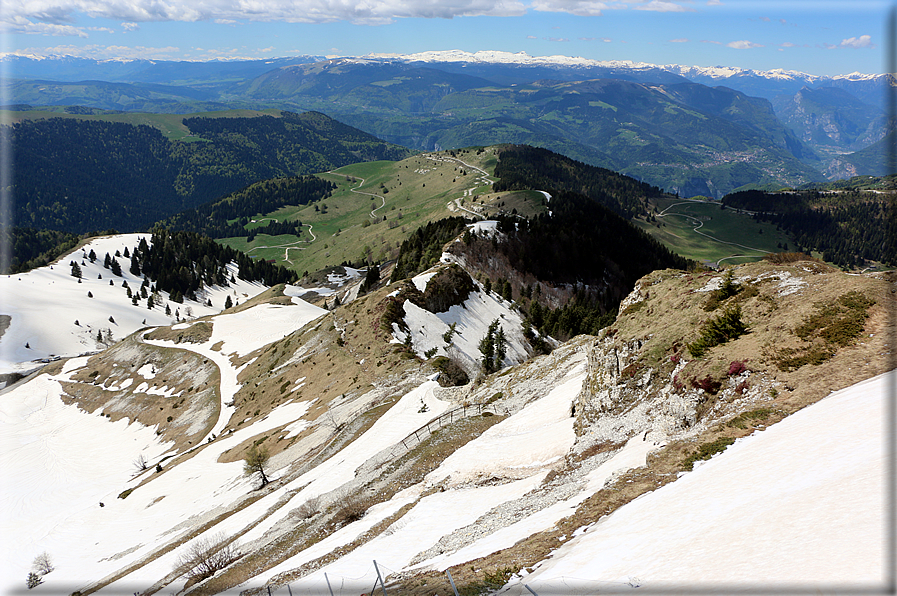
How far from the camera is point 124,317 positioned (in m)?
182

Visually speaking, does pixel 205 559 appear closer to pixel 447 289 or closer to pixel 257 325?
pixel 447 289

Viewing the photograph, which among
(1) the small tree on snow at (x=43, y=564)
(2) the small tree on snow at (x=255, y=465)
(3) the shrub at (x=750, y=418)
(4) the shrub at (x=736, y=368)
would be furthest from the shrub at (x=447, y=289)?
(3) the shrub at (x=750, y=418)

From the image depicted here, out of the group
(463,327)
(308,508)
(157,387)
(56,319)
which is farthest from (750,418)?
(56,319)

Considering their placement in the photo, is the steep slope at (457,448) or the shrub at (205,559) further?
the shrub at (205,559)

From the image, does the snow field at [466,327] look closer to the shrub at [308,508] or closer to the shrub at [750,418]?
the shrub at [308,508]

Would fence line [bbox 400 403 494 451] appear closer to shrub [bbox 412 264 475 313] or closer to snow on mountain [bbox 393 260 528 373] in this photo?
snow on mountain [bbox 393 260 528 373]

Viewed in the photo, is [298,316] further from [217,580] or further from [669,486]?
[669,486]

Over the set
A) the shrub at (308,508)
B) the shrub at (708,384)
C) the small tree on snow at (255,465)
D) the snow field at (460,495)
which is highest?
the shrub at (708,384)

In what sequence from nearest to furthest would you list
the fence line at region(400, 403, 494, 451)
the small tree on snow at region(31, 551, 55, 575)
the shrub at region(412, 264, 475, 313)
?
the fence line at region(400, 403, 494, 451) → the small tree on snow at region(31, 551, 55, 575) → the shrub at region(412, 264, 475, 313)

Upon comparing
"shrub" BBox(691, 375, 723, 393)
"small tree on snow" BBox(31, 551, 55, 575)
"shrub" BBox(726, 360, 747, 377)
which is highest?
"shrub" BBox(726, 360, 747, 377)

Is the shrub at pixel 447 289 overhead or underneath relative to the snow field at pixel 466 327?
overhead

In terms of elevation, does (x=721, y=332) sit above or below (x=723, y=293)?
below

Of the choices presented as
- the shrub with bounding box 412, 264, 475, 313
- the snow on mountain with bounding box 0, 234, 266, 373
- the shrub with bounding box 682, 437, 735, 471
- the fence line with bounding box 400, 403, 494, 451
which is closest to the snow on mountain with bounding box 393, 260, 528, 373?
the shrub with bounding box 412, 264, 475, 313

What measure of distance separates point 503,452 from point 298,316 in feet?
331
